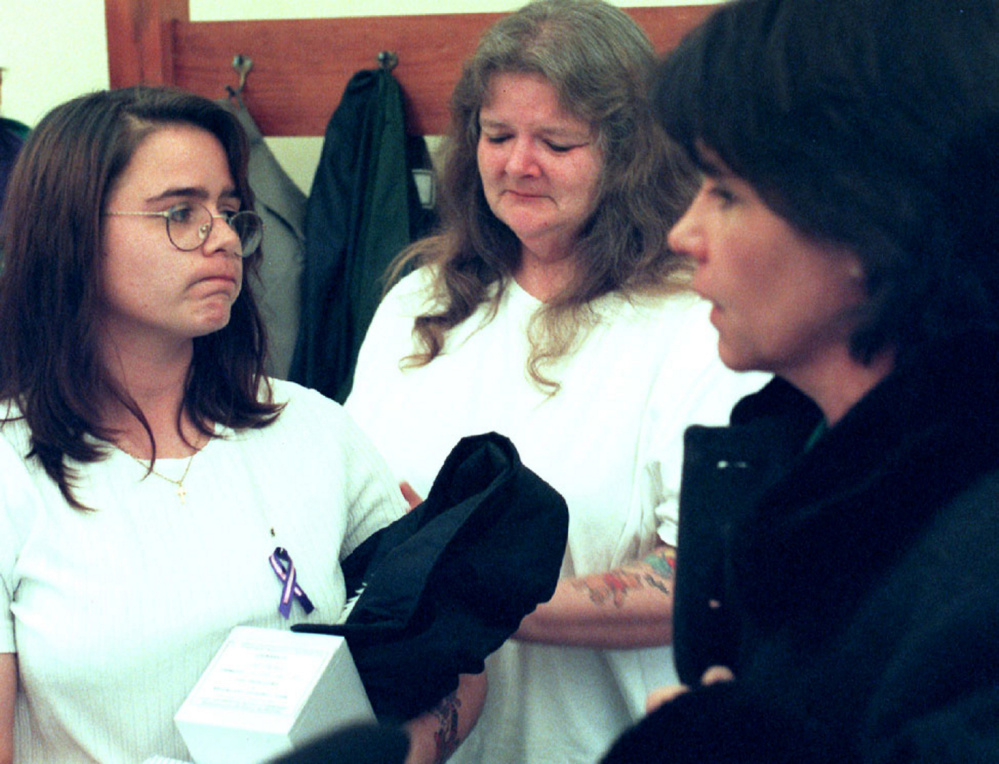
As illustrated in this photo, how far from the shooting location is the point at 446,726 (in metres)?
1.30

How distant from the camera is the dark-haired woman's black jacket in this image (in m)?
0.61

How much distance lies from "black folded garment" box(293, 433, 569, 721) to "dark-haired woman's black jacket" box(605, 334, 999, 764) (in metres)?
0.47

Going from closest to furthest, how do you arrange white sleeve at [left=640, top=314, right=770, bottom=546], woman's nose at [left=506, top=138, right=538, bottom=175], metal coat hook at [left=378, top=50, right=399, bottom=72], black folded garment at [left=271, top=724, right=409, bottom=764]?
black folded garment at [left=271, top=724, right=409, bottom=764], white sleeve at [left=640, top=314, right=770, bottom=546], woman's nose at [left=506, top=138, right=538, bottom=175], metal coat hook at [left=378, top=50, right=399, bottom=72]

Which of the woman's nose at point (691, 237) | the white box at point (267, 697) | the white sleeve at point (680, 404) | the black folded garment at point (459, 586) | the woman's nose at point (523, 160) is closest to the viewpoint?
the woman's nose at point (691, 237)

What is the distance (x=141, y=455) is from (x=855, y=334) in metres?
0.93

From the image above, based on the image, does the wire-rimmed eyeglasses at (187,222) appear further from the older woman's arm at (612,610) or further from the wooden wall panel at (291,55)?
the wooden wall panel at (291,55)

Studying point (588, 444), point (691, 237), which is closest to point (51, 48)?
point (588, 444)

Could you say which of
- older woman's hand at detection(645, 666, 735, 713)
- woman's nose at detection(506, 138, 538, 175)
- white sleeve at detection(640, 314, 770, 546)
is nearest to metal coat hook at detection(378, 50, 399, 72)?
woman's nose at detection(506, 138, 538, 175)

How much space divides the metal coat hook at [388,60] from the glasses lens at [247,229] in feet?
2.64

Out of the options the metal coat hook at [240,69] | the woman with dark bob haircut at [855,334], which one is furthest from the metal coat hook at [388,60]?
the woman with dark bob haircut at [855,334]

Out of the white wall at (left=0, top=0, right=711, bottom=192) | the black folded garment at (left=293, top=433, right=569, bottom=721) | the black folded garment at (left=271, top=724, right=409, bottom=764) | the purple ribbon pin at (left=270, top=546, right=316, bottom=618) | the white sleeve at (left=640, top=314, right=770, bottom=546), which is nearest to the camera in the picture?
the black folded garment at (left=271, top=724, right=409, bottom=764)

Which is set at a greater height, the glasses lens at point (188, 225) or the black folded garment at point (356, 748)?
the glasses lens at point (188, 225)

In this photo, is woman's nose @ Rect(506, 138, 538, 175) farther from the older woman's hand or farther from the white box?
the older woman's hand

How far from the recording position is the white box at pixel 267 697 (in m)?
1.00
